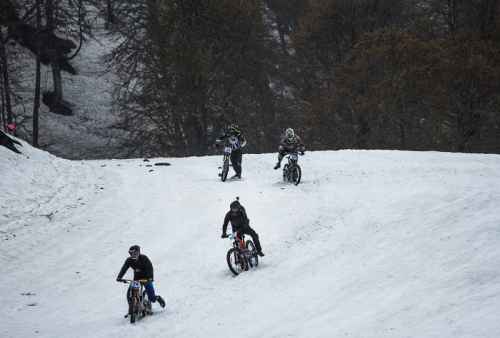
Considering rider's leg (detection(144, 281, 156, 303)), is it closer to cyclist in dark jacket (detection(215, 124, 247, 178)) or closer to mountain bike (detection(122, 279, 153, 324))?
mountain bike (detection(122, 279, 153, 324))

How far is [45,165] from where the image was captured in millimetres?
22250

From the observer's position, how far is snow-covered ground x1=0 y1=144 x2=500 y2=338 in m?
8.91

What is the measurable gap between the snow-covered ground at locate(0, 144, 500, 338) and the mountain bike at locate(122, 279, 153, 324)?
0.23 m

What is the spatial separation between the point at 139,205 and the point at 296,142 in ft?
19.5

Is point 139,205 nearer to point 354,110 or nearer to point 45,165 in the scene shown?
point 45,165

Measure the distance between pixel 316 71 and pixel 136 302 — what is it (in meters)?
33.0

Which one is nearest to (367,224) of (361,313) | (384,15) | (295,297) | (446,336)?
(295,297)

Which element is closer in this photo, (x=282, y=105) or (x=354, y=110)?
(x=354, y=110)

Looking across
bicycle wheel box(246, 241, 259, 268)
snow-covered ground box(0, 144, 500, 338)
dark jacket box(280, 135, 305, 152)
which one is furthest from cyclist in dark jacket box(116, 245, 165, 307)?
dark jacket box(280, 135, 305, 152)

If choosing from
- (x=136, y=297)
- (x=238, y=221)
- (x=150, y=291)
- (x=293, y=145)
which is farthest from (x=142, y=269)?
(x=293, y=145)

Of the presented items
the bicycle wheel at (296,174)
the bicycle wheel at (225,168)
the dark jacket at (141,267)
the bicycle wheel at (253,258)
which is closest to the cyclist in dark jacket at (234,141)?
the bicycle wheel at (225,168)

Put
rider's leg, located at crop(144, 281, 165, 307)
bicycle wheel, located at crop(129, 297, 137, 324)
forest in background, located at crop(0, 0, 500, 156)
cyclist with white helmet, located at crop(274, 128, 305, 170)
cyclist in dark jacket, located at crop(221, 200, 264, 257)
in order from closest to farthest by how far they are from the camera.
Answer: bicycle wheel, located at crop(129, 297, 137, 324), rider's leg, located at crop(144, 281, 165, 307), cyclist in dark jacket, located at crop(221, 200, 264, 257), cyclist with white helmet, located at crop(274, 128, 305, 170), forest in background, located at crop(0, 0, 500, 156)

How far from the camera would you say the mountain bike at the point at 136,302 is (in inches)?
400

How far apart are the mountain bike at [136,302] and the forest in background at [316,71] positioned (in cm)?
2383
